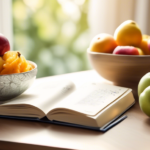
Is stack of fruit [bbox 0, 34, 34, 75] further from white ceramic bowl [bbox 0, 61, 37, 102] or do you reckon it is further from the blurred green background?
the blurred green background

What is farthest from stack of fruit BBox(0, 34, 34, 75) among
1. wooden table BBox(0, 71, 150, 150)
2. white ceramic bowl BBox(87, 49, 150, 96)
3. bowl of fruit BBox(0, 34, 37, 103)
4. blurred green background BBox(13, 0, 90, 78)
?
blurred green background BBox(13, 0, 90, 78)

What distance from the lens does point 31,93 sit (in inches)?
30.5

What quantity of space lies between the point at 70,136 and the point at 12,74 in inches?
9.2

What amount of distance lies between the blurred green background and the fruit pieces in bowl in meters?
2.33

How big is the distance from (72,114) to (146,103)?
197 mm

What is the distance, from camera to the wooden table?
544 mm

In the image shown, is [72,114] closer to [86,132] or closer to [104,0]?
[86,132]

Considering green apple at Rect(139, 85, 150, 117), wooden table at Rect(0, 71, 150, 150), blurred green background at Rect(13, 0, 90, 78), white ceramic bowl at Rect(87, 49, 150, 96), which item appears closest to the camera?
wooden table at Rect(0, 71, 150, 150)

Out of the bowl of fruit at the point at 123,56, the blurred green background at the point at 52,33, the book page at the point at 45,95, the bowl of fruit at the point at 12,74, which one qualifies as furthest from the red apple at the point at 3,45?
the blurred green background at the point at 52,33

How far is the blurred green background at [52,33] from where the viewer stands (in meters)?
3.07

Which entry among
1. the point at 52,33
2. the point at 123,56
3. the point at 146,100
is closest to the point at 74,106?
the point at 146,100

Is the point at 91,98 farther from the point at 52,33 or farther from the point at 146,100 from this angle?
the point at 52,33

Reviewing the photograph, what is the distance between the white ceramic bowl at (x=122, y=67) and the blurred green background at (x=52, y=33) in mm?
2168

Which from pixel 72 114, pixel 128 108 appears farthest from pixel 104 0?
pixel 72 114
